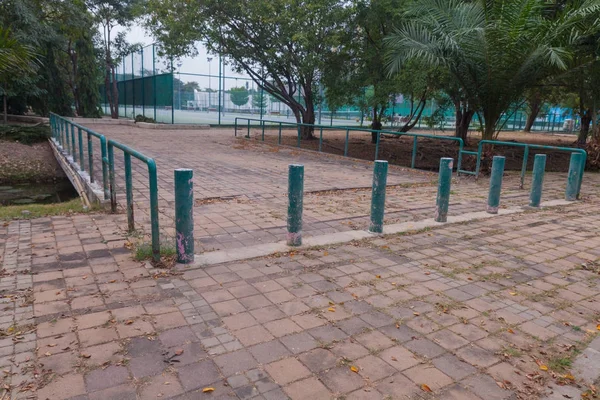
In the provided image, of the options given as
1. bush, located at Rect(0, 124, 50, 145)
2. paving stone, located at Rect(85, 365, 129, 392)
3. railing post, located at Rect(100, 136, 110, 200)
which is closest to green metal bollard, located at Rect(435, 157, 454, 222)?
railing post, located at Rect(100, 136, 110, 200)

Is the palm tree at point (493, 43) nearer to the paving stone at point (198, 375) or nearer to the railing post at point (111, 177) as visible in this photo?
the railing post at point (111, 177)

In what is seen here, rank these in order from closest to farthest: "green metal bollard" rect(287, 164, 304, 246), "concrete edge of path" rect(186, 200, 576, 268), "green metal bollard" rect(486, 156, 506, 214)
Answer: "concrete edge of path" rect(186, 200, 576, 268) < "green metal bollard" rect(287, 164, 304, 246) < "green metal bollard" rect(486, 156, 506, 214)

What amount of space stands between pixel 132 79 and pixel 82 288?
94.0 ft

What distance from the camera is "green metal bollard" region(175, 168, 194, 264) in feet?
13.2

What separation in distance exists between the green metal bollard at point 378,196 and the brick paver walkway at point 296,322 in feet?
1.42

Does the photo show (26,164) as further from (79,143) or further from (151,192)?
(151,192)

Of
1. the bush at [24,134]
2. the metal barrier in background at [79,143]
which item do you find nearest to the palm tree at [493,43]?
the metal barrier in background at [79,143]

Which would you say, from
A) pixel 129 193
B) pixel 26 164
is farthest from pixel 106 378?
pixel 26 164

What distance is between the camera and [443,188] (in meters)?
5.98

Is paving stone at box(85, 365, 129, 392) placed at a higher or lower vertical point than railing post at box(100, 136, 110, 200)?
lower

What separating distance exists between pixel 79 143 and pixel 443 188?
6.94m

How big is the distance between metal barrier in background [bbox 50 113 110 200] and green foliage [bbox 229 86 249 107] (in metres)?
15.2

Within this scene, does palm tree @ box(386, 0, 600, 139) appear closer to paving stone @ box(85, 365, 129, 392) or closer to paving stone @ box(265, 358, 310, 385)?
paving stone @ box(265, 358, 310, 385)

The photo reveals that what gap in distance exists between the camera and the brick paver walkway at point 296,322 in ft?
8.31
